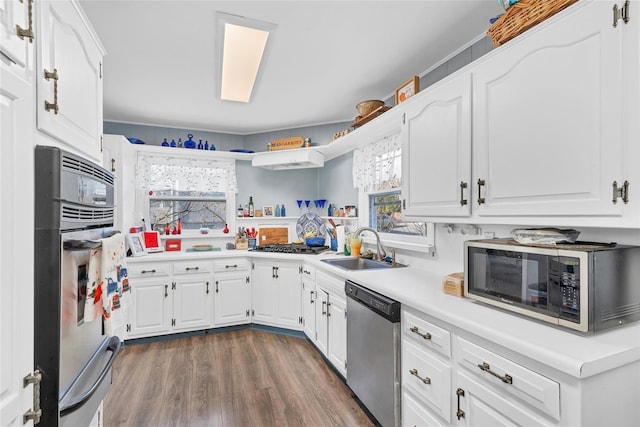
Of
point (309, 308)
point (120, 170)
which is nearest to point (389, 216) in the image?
point (309, 308)

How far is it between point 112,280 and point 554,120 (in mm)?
1933

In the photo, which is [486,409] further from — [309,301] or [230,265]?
[230,265]

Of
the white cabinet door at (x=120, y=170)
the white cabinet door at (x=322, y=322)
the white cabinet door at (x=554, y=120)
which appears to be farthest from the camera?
the white cabinet door at (x=120, y=170)

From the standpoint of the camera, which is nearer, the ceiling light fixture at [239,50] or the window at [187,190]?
the ceiling light fixture at [239,50]

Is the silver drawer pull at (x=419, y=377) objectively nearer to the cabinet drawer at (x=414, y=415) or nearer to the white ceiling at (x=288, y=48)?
the cabinet drawer at (x=414, y=415)

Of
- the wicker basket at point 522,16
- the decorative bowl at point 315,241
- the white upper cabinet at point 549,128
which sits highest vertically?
the wicker basket at point 522,16

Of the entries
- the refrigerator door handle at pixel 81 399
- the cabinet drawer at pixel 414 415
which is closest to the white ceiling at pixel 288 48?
the refrigerator door handle at pixel 81 399

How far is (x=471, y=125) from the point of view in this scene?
5.34 ft

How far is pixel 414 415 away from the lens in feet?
5.24

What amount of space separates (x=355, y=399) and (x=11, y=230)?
2210 mm

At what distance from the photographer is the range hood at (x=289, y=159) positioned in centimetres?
370

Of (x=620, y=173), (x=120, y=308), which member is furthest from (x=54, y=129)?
(x=620, y=173)

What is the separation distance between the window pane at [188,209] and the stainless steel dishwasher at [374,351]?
8.48ft

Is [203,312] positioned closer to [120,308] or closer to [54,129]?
[120,308]
